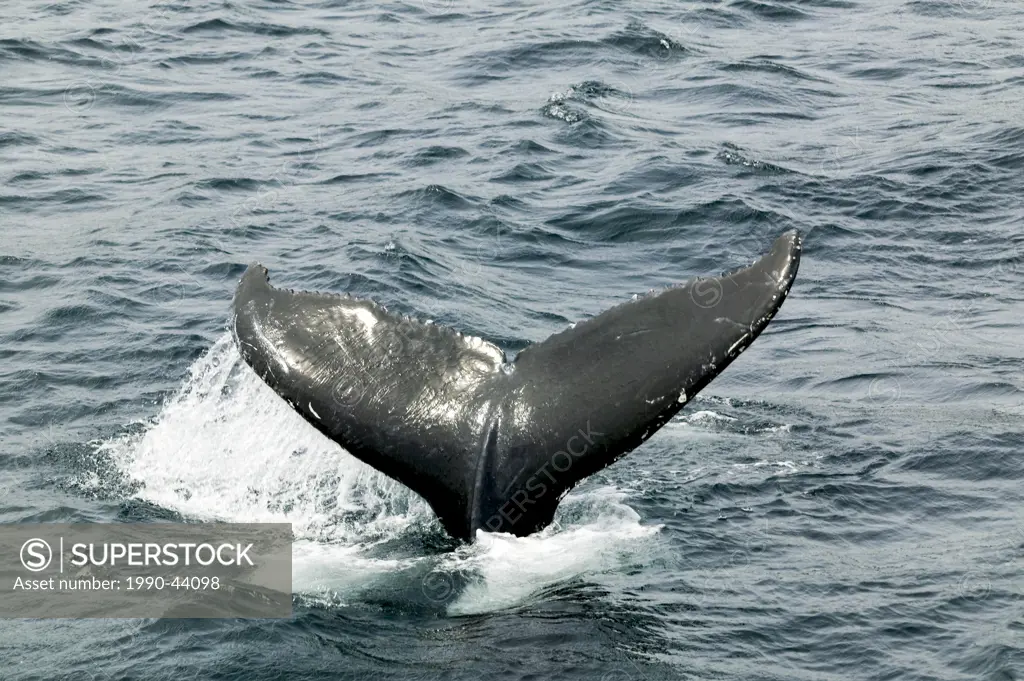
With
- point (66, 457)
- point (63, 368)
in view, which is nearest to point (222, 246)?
point (63, 368)

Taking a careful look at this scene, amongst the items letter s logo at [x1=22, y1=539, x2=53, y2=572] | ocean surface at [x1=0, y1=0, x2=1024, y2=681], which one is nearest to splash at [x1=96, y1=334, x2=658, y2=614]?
ocean surface at [x1=0, y1=0, x2=1024, y2=681]

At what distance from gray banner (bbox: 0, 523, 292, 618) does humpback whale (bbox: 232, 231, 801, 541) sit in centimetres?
110

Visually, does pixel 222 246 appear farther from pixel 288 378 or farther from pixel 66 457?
pixel 288 378

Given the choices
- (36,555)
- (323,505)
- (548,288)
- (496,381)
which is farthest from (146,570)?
(548,288)

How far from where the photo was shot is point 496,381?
755 centimetres

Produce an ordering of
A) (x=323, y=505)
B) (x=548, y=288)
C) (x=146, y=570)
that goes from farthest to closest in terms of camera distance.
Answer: (x=548, y=288) < (x=323, y=505) < (x=146, y=570)

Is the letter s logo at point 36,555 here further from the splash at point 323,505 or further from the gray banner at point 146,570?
the splash at point 323,505

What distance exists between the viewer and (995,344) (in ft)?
40.5

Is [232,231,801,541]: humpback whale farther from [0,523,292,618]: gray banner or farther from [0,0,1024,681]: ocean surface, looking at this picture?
[0,523,292,618]: gray banner

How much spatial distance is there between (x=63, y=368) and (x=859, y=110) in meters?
11.5

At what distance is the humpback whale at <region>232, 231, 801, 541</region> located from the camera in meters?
7.12

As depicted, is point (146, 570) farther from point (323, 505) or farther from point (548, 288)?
point (548, 288)

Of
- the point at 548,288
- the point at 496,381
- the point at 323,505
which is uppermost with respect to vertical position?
the point at 496,381

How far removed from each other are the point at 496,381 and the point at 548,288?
6.52 m
